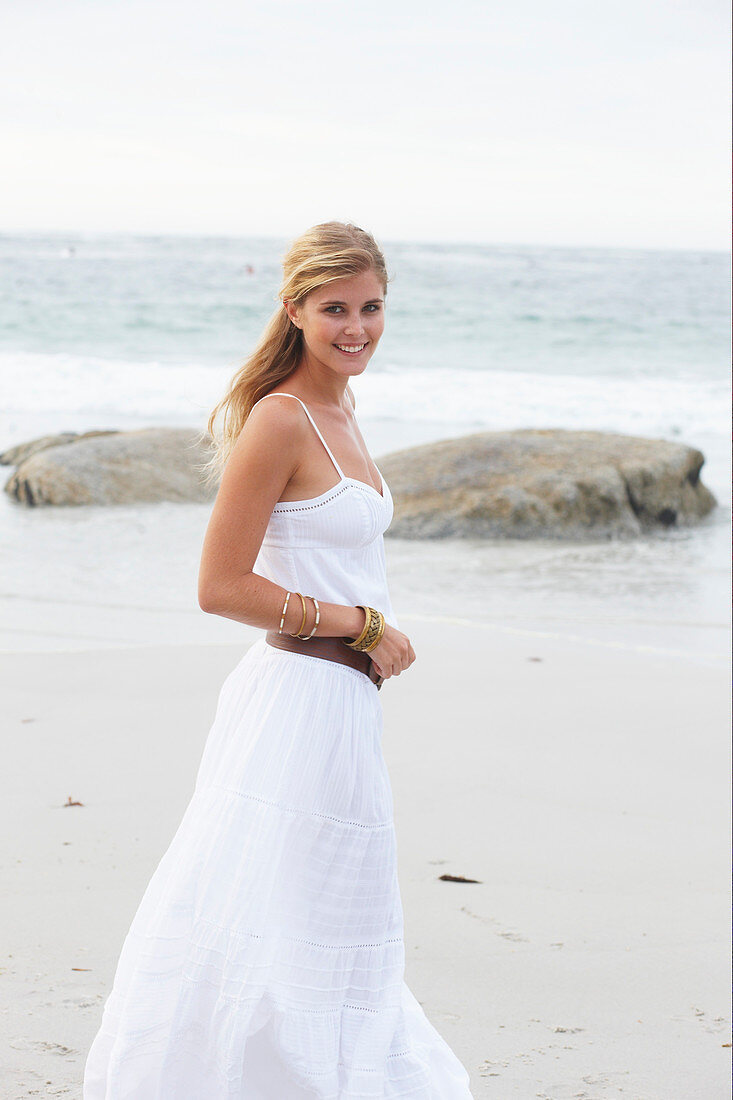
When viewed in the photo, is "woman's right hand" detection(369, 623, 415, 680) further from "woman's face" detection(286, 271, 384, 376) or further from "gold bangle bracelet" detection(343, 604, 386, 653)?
"woman's face" detection(286, 271, 384, 376)

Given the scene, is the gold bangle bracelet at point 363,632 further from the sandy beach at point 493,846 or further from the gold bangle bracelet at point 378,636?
the sandy beach at point 493,846

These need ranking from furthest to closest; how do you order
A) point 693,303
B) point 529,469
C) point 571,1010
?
point 693,303 < point 529,469 < point 571,1010

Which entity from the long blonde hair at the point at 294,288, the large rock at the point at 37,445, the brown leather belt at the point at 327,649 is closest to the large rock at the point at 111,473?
the large rock at the point at 37,445

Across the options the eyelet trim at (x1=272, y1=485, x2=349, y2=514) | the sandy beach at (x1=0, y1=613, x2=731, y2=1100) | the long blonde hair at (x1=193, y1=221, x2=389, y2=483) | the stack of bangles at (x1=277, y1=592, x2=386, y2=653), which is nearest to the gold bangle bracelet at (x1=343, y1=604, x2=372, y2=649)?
the stack of bangles at (x1=277, y1=592, x2=386, y2=653)

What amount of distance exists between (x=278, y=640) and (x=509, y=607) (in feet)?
17.0

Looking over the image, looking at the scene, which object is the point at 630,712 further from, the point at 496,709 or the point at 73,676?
the point at 73,676

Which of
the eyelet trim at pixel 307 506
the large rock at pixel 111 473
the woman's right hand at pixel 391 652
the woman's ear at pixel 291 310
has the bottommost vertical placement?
the woman's right hand at pixel 391 652

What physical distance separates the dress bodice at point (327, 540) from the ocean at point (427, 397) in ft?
1.04

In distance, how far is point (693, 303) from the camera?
3669 cm

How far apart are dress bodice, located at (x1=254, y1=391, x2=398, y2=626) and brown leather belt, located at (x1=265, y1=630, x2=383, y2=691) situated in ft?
0.27

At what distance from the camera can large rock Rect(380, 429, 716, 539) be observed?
30.9 feet

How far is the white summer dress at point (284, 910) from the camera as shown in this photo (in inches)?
83.0

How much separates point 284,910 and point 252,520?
0.71m

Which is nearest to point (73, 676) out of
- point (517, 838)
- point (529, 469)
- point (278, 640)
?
point (517, 838)
